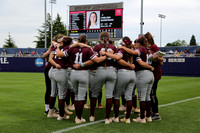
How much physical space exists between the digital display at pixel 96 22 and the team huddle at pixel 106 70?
17.6m

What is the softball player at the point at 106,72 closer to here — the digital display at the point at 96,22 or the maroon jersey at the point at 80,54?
the maroon jersey at the point at 80,54

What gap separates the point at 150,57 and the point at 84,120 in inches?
90.4

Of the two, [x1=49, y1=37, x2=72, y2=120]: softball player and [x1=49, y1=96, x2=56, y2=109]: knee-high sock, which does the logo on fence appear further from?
[x1=49, y1=37, x2=72, y2=120]: softball player

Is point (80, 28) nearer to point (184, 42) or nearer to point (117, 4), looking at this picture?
point (117, 4)

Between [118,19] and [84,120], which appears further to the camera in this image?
[118,19]

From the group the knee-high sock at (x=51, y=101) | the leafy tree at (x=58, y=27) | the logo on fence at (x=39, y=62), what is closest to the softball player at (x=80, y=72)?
the knee-high sock at (x=51, y=101)

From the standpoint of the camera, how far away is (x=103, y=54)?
18.3ft

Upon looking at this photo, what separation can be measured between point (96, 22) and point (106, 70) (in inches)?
761

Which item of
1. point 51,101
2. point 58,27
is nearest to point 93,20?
point 51,101

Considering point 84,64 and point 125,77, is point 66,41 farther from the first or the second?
point 125,77

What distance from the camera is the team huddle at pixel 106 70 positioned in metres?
5.66

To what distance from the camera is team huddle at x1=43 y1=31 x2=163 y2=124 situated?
18.6ft

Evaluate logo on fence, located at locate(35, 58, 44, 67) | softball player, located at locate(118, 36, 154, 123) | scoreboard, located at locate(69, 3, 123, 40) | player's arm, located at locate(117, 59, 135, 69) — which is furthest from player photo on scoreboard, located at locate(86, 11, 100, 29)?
player's arm, located at locate(117, 59, 135, 69)

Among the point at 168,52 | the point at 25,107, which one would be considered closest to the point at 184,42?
the point at 168,52
